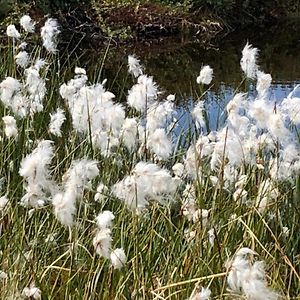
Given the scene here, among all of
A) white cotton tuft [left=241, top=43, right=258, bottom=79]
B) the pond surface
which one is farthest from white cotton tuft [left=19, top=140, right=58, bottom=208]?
the pond surface

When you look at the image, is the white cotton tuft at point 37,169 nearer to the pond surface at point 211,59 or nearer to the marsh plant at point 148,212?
the marsh plant at point 148,212

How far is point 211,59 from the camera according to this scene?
44.5ft

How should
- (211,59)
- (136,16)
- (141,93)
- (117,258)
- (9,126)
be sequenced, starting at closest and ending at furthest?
1. (117,258)
2. (9,126)
3. (141,93)
4. (211,59)
5. (136,16)

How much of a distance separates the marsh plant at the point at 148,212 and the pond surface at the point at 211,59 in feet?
17.4

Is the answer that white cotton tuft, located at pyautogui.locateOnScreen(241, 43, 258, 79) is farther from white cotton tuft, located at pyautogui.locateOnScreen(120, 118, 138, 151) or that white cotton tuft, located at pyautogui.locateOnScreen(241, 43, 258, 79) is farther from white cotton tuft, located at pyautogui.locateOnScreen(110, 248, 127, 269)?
white cotton tuft, located at pyautogui.locateOnScreen(110, 248, 127, 269)

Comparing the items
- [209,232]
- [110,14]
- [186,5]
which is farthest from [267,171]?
[186,5]

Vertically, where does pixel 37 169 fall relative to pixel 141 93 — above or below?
above

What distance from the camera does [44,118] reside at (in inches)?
173

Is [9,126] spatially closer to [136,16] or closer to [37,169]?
[37,169]

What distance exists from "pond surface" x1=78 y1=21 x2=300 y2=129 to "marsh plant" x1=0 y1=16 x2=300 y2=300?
17.4 ft

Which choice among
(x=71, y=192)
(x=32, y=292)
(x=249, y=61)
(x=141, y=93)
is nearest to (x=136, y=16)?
(x=249, y=61)

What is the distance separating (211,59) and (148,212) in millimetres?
10921

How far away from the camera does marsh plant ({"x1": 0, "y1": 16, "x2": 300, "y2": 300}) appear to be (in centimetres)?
219

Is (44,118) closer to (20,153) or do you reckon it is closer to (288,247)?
(20,153)
